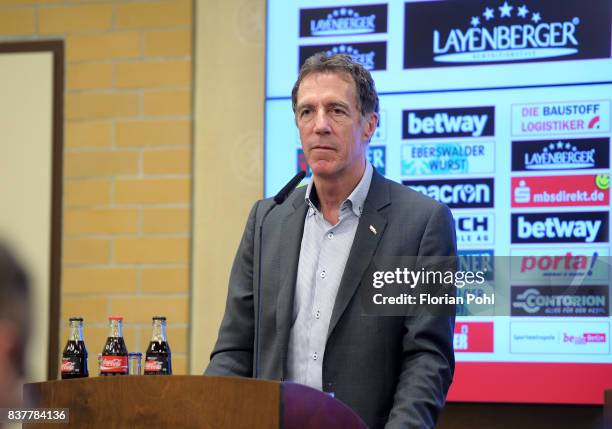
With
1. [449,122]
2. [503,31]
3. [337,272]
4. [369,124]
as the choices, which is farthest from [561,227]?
[337,272]

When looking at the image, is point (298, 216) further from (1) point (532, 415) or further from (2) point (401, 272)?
(1) point (532, 415)

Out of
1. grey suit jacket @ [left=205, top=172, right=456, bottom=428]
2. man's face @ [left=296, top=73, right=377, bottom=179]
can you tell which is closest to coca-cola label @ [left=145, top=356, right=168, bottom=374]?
grey suit jacket @ [left=205, top=172, right=456, bottom=428]

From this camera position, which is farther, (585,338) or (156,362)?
(585,338)

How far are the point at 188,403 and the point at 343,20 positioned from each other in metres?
2.05

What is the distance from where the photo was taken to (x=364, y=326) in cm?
192

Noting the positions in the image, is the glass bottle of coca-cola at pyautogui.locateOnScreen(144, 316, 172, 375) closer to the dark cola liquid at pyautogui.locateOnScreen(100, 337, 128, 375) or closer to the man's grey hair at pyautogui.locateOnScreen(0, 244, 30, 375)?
the dark cola liquid at pyautogui.locateOnScreen(100, 337, 128, 375)

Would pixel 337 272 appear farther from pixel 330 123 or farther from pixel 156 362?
pixel 156 362

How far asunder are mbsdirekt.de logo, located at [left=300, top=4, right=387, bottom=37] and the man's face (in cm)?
104

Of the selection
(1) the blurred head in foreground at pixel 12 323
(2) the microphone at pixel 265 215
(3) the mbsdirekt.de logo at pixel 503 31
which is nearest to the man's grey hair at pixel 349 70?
(2) the microphone at pixel 265 215

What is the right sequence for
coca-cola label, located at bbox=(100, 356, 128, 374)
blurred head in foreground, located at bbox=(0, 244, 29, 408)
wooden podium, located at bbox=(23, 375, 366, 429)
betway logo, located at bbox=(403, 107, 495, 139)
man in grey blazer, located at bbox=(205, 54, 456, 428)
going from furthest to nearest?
betway logo, located at bbox=(403, 107, 495, 139)
coca-cola label, located at bbox=(100, 356, 128, 374)
man in grey blazer, located at bbox=(205, 54, 456, 428)
wooden podium, located at bbox=(23, 375, 366, 429)
blurred head in foreground, located at bbox=(0, 244, 29, 408)

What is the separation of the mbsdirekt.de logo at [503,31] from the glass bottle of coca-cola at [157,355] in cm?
127

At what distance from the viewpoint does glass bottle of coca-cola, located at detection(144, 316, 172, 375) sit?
94.7 inches

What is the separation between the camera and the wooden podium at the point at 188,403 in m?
1.27

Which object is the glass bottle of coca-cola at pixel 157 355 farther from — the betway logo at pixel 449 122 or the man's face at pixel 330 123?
the betway logo at pixel 449 122
